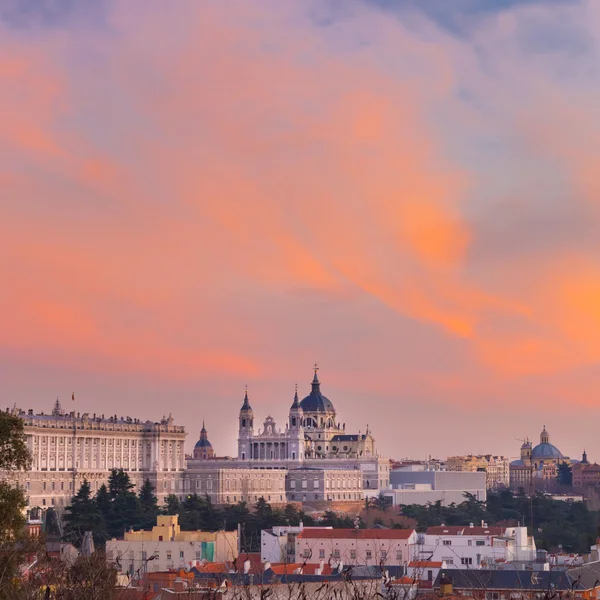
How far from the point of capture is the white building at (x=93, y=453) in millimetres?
143375

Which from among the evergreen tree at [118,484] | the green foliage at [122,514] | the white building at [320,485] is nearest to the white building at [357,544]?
the green foliage at [122,514]

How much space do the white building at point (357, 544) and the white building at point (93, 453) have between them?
56017 millimetres

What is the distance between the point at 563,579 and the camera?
54.3 m

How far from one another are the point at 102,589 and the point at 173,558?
56.2 meters

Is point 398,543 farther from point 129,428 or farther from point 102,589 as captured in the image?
point 129,428

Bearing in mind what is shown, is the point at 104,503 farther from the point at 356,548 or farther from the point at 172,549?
the point at 356,548

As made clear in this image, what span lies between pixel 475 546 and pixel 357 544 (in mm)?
6151

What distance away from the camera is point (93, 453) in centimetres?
15612

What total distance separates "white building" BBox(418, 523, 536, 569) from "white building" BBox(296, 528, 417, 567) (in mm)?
894

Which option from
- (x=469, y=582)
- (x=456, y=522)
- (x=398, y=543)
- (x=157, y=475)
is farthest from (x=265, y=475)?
(x=469, y=582)

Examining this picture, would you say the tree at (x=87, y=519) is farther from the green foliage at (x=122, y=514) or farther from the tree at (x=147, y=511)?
the tree at (x=147, y=511)

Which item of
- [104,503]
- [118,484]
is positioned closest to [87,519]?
[104,503]

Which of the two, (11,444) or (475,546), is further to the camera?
(475,546)

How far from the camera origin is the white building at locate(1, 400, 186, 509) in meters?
143
